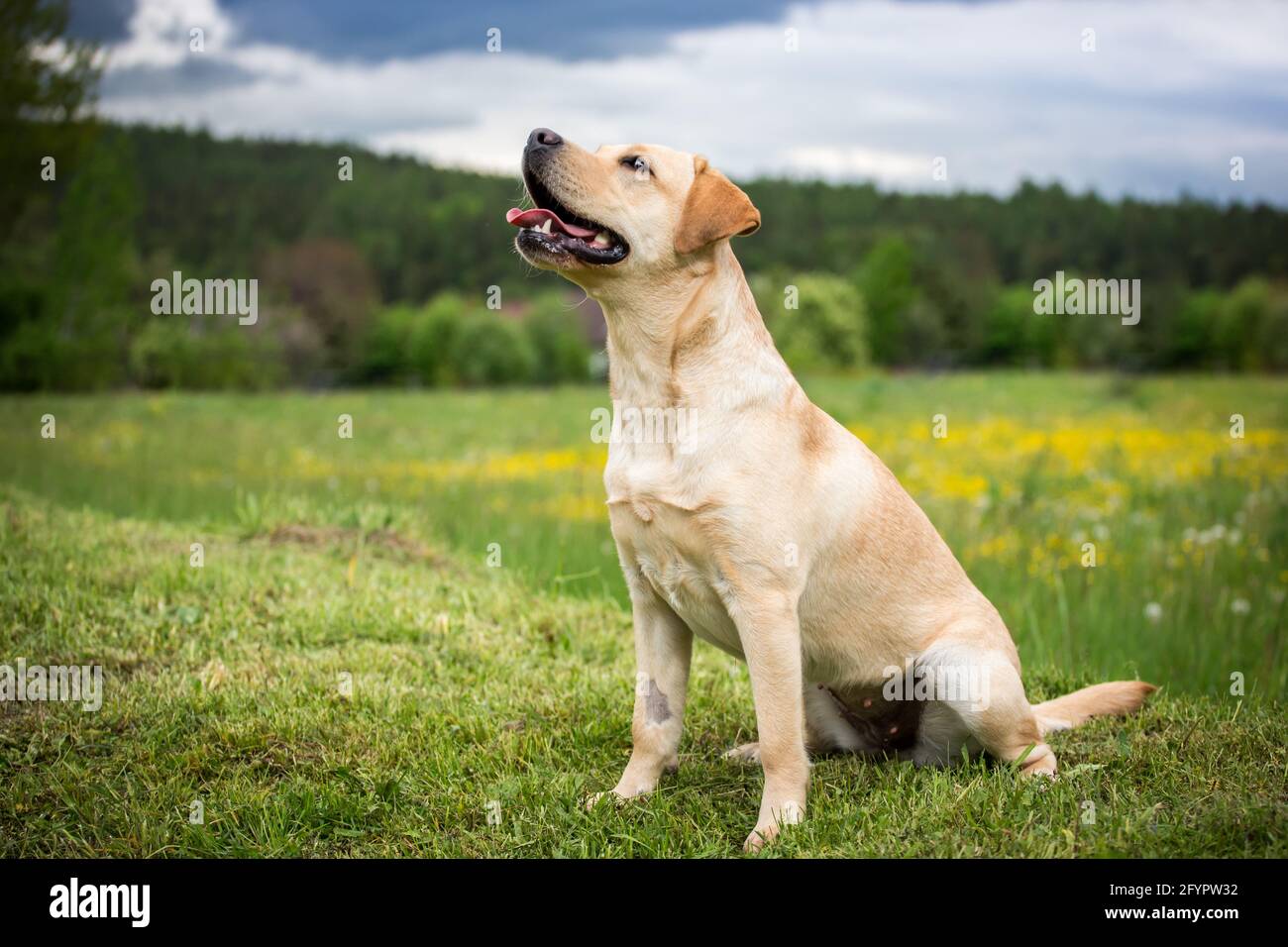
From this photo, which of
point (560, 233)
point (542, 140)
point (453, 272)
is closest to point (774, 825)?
point (560, 233)

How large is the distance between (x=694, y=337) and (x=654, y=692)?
1314mm

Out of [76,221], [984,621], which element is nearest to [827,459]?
[984,621]

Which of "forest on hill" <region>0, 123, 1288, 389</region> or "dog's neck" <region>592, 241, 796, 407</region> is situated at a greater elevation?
"forest on hill" <region>0, 123, 1288, 389</region>

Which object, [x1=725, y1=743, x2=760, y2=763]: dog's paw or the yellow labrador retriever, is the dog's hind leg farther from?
[x1=725, y1=743, x2=760, y2=763]: dog's paw

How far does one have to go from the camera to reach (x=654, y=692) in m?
3.91

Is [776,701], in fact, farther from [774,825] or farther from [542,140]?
[542,140]

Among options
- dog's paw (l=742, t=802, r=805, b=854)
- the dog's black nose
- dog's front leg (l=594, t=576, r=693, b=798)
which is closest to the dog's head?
the dog's black nose

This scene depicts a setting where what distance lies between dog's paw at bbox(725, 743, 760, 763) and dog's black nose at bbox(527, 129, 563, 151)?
244cm

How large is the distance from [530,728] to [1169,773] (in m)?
2.45

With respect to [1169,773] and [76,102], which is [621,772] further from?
[76,102]

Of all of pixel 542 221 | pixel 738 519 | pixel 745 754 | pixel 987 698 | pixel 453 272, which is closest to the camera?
pixel 738 519

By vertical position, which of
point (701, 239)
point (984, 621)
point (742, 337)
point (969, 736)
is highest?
point (701, 239)

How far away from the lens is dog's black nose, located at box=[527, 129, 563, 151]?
348 cm

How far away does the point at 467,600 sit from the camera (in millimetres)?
5859
